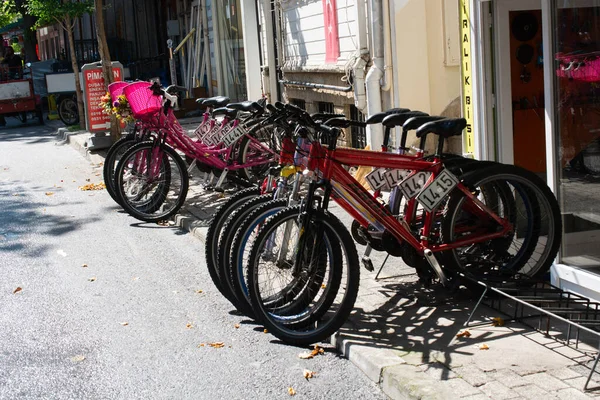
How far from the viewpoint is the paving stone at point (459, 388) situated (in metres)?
4.52

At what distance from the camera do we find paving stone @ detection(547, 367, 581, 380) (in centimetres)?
468

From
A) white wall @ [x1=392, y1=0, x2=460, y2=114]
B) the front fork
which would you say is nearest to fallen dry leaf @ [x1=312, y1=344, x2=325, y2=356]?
the front fork

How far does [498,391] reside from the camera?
14.8ft

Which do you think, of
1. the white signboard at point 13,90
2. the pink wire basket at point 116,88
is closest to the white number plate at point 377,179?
the pink wire basket at point 116,88

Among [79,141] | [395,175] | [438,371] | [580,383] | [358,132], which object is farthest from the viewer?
[79,141]

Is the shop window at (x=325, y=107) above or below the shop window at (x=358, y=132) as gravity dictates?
above

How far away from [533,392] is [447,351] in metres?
0.81

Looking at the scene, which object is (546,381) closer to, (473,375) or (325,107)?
(473,375)

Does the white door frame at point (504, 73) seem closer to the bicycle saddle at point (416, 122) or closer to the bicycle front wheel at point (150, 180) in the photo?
the bicycle saddle at point (416, 122)

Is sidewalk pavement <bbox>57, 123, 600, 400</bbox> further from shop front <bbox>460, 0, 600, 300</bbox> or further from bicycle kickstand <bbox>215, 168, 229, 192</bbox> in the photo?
bicycle kickstand <bbox>215, 168, 229, 192</bbox>

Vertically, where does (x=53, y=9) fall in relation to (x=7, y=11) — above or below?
below

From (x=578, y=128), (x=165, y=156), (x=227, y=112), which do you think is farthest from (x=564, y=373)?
(x=165, y=156)

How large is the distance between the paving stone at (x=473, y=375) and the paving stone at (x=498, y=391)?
5 centimetres

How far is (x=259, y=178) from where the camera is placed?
10414 millimetres
